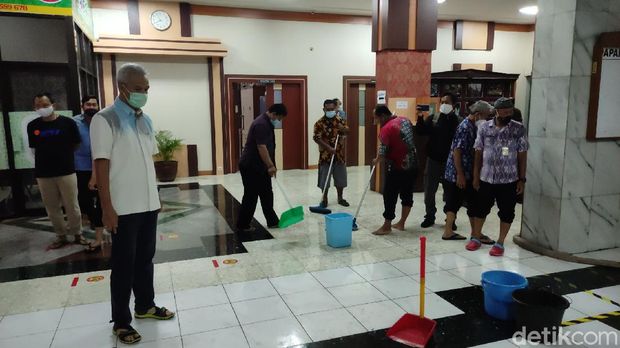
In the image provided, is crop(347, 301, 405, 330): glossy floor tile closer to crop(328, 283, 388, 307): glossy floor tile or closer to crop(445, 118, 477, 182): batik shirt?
crop(328, 283, 388, 307): glossy floor tile

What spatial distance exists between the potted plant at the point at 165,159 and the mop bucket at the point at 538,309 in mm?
6857

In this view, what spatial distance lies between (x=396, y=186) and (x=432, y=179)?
62cm

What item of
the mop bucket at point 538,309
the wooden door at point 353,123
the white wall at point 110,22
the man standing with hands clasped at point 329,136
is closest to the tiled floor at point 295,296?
the mop bucket at point 538,309

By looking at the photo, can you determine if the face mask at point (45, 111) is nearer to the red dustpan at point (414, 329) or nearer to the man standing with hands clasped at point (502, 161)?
the red dustpan at point (414, 329)

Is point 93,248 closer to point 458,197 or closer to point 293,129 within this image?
point 458,197

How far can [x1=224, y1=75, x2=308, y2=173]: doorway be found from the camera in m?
8.93

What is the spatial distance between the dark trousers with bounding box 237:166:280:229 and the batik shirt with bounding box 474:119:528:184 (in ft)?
7.38

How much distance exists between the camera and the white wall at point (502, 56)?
10.1 m

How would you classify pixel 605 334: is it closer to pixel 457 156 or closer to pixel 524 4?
pixel 457 156

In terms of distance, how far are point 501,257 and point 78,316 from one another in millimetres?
3437

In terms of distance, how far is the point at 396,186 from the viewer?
4.49 meters

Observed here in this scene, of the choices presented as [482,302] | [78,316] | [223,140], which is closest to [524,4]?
[223,140]

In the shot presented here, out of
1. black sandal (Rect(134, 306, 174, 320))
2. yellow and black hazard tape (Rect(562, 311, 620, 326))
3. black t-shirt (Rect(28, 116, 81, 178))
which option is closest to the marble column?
yellow and black hazard tape (Rect(562, 311, 620, 326))

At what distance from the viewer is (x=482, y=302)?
3051 mm
